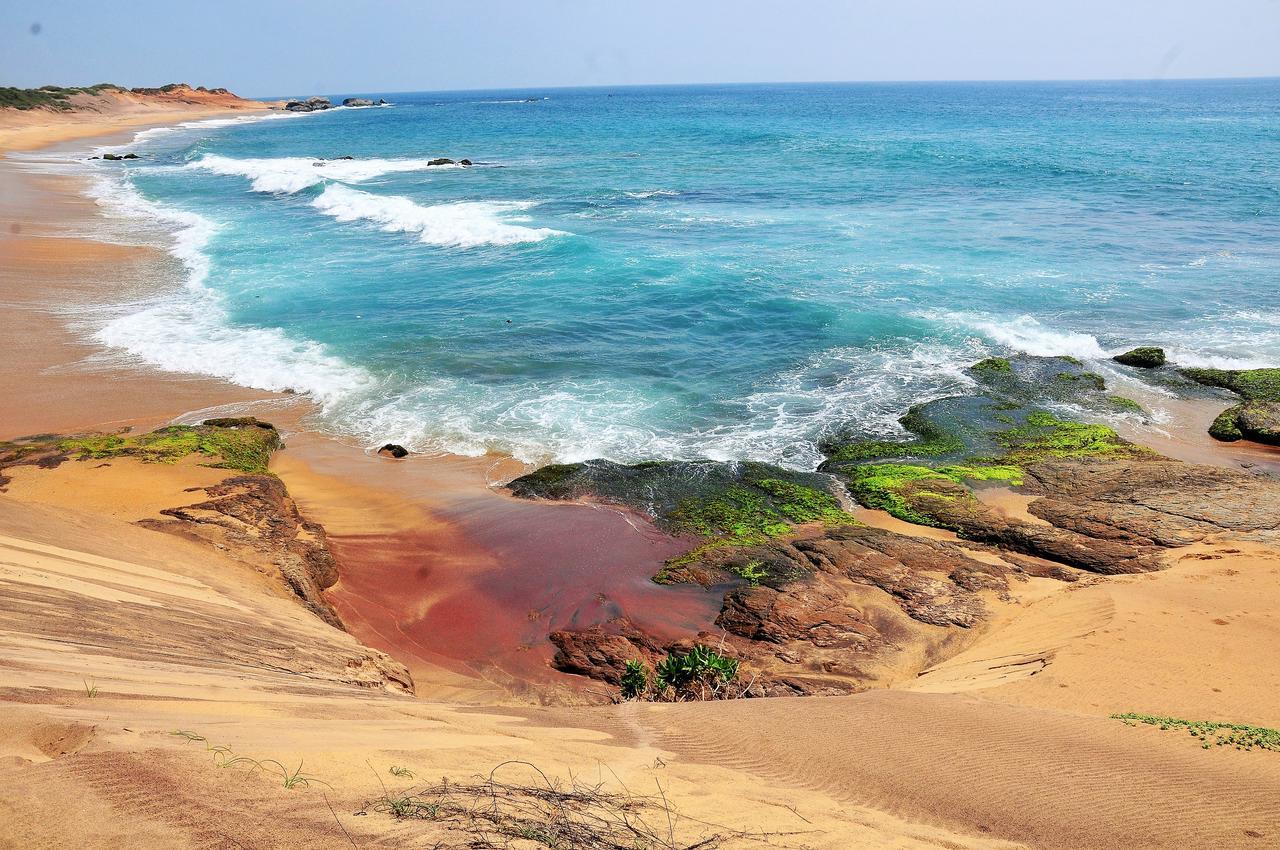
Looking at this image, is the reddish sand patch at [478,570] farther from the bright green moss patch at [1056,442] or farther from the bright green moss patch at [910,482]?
the bright green moss patch at [1056,442]

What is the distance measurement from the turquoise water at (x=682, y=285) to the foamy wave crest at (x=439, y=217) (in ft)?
0.69

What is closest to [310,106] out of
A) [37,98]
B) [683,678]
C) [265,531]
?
[37,98]

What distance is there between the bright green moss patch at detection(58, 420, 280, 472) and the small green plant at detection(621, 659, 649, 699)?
694 cm

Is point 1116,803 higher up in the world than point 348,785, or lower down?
lower down

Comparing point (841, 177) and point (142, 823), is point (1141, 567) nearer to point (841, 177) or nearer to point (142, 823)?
point (142, 823)

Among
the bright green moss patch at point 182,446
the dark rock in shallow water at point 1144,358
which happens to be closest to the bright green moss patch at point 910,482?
the dark rock in shallow water at point 1144,358

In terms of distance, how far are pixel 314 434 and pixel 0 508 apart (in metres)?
6.32

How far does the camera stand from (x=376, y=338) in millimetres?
19609

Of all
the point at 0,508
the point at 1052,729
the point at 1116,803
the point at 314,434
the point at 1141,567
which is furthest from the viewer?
the point at 314,434

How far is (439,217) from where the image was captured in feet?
110

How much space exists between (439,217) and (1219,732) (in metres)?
32.9

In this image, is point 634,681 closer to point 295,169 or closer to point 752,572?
point 752,572

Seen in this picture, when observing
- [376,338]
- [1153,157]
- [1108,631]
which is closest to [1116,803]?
[1108,631]

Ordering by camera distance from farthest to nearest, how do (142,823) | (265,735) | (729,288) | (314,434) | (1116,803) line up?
(729,288) < (314,434) < (1116,803) < (265,735) < (142,823)
